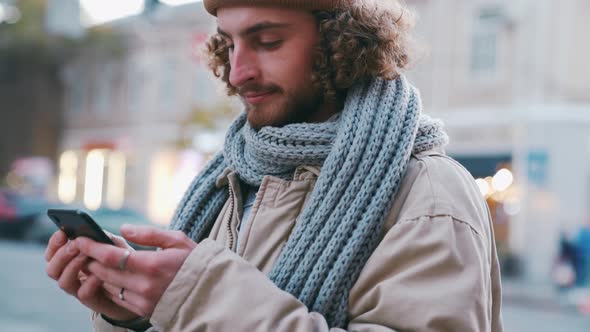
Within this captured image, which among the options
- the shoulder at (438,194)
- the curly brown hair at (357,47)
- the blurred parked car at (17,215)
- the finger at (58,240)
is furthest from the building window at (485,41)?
the finger at (58,240)

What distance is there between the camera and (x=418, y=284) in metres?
1.45

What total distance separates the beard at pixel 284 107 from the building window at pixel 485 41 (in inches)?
682

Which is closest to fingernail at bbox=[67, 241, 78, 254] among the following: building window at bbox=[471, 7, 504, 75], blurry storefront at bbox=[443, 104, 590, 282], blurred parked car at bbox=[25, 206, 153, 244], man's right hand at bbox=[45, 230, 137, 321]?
man's right hand at bbox=[45, 230, 137, 321]

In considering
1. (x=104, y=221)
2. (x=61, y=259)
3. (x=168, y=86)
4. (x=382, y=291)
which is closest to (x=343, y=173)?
(x=382, y=291)

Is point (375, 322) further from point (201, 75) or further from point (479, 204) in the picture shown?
point (201, 75)

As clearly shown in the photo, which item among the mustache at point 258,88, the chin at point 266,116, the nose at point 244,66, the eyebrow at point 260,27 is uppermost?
the eyebrow at point 260,27

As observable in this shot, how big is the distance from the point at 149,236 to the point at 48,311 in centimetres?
865

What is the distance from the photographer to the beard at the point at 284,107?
1.77 metres

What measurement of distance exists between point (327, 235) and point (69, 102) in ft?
99.8

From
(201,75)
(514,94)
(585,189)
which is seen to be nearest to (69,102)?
(201,75)

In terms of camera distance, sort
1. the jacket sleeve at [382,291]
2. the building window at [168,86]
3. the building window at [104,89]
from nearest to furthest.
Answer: the jacket sleeve at [382,291] → the building window at [168,86] → the building window at [104,89]

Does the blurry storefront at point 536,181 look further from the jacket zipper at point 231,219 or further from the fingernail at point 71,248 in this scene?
the fingernail at point 71,248

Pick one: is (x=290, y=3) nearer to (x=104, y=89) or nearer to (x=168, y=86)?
(x=168, y=86)

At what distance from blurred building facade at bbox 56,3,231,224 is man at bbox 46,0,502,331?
854 inches
